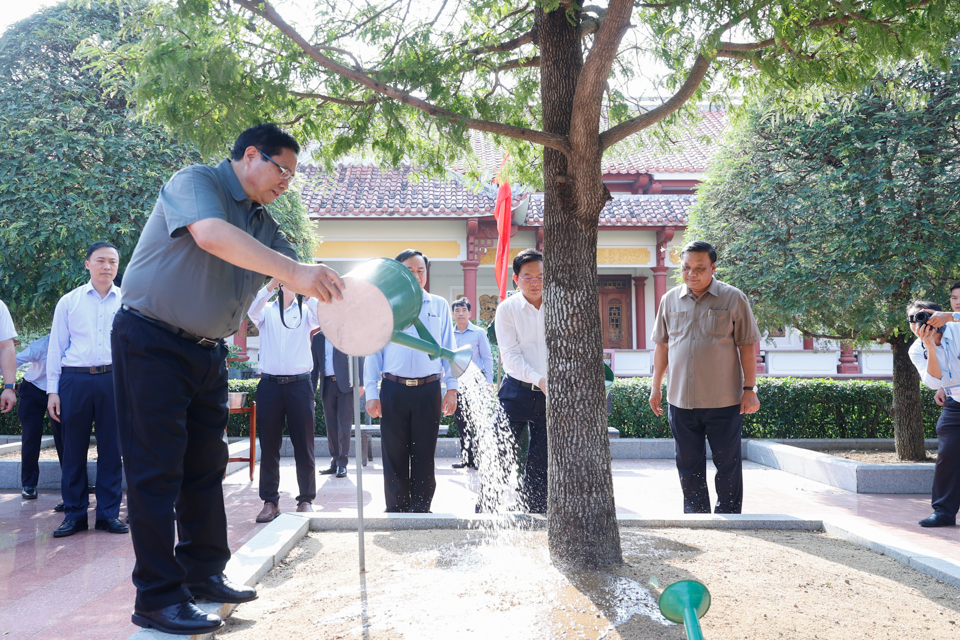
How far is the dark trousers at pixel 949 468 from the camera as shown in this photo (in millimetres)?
4684

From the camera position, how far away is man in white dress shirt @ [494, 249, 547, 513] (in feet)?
13.8

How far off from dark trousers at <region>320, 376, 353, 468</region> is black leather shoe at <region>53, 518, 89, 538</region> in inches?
111

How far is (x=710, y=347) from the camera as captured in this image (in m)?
4.13

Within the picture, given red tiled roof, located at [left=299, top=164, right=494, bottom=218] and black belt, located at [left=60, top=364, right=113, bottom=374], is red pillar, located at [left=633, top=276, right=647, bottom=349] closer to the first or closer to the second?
red tiled roof, located at [left=299, top=164, right=494, bottom=218]

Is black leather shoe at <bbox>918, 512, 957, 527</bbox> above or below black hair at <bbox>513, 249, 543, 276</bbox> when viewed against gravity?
below

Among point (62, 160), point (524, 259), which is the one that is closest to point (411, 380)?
point (524, 259)

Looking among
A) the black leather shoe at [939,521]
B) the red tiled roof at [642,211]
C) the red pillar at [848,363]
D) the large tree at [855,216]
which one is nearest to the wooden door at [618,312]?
the red tiled roof at [642,211]

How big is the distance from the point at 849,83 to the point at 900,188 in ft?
13.9

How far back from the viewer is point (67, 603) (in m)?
3.02

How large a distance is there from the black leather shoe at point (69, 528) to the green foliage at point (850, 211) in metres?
6.10

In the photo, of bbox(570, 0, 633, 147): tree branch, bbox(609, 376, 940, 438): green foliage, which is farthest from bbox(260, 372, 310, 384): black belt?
bbox(609, 376, 940, 438): green foliage

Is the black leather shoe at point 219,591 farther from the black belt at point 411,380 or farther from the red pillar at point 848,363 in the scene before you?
the red pillar at point 848,363

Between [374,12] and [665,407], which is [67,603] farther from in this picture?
[665,407]

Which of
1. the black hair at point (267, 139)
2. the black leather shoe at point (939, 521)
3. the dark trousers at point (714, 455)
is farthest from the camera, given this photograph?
the black leather shoe at point (939, 521)
